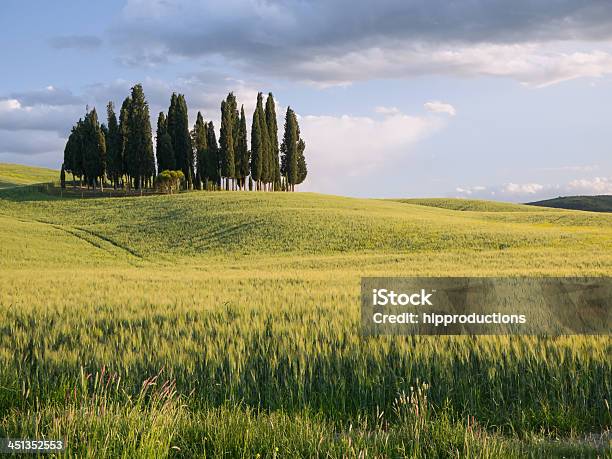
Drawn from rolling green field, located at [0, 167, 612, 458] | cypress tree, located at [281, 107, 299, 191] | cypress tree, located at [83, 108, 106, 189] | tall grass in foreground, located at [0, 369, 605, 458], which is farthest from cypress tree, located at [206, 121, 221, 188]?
tall grass in foreground, located at [0, 369, 605, 458]

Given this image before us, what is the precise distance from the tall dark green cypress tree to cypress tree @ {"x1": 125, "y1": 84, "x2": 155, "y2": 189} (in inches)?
540

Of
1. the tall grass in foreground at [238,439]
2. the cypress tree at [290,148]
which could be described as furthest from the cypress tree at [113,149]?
the tall grass in foreground at [238,439]

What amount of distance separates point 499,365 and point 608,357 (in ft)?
5.07

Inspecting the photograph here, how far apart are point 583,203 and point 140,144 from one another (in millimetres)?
102963

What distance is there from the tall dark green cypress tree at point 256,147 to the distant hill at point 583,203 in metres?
79.1

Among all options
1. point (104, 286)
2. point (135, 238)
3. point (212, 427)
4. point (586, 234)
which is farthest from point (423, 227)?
point (212, 427)

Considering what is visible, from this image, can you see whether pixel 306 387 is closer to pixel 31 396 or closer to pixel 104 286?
pixel 31 396

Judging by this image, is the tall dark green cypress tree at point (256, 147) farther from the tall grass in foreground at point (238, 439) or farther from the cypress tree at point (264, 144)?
the tall grass in foreground at point (238, 439)

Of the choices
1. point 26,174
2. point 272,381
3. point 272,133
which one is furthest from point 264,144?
point 26,174

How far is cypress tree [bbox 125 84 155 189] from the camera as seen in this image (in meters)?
78.8

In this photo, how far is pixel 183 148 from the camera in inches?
3275

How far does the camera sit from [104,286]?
1883 centimetres

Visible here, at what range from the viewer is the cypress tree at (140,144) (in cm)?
7881

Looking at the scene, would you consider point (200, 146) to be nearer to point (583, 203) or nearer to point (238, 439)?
point (238, 439)
